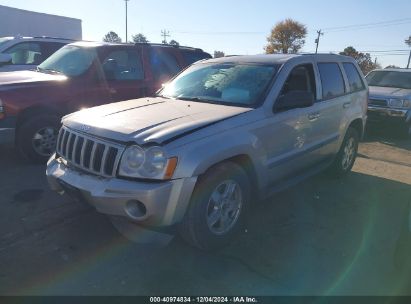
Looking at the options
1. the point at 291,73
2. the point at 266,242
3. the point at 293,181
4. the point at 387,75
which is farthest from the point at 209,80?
the point at 387,75

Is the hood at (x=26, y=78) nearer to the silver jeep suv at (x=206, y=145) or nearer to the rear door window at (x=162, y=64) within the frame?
the rear door window at (x=162, y=64)

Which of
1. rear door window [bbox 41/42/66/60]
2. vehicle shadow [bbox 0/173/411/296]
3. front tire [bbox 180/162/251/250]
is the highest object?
rear door window [bbox 41/42/66/60]

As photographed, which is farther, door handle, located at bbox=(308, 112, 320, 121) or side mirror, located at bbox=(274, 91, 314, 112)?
door handle, located at bbox=(308, 112, 320, 121)

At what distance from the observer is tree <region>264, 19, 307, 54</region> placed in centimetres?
7606

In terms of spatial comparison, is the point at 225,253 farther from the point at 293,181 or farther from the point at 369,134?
the point at 369,134

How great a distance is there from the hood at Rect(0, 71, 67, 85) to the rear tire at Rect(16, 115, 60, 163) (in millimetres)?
580

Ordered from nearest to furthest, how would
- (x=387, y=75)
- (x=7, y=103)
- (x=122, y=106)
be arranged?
(x=122, y=106) → (x=7, y=103) → (x=387, y=75)

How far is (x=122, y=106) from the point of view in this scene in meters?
4.21

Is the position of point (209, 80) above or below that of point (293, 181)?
above

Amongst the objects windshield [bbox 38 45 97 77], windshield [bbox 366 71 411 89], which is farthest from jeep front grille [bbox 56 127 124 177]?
windshield [bbox 366 71 411 89]

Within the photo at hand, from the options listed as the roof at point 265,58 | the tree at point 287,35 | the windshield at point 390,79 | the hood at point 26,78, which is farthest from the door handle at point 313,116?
the tree at point 287,35

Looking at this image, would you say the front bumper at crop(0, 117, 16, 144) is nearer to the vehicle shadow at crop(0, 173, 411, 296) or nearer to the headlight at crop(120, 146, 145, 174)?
the vehicle shadow at crop(0, 173, 411, 296)

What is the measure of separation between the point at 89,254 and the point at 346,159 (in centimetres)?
411

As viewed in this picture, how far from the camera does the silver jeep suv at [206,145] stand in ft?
9.95
